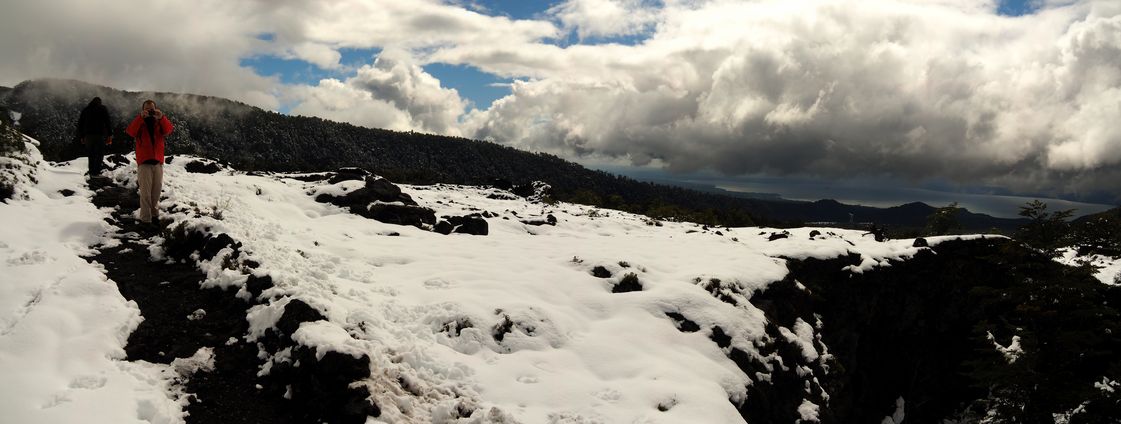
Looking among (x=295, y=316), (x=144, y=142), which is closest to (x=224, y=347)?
(x=295, y=316)

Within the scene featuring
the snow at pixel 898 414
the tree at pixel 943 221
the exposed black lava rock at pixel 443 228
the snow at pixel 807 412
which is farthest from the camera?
the tree at pixel 943 221

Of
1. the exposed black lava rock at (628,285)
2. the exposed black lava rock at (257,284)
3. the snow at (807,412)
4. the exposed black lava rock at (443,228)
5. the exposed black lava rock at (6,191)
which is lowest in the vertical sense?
the snow at (807,412)

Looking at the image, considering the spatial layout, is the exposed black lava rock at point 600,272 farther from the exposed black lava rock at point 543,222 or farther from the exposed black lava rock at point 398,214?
the exposed black lava rock at point 543,222

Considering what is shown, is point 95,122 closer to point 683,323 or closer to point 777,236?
point 683,323

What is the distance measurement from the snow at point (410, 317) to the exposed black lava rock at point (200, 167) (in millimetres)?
5160

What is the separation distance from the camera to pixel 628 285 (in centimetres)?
1558

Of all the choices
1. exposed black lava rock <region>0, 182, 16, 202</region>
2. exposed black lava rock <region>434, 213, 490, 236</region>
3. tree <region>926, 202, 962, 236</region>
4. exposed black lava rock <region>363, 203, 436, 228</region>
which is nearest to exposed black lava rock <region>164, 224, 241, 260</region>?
exposed black lava rock <region>0, 182, 16, 202</region>

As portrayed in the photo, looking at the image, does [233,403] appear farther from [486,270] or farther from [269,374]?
[486,270]

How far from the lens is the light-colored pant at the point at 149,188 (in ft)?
41.8

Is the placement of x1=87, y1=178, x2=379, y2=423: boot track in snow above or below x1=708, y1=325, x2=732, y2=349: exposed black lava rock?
above

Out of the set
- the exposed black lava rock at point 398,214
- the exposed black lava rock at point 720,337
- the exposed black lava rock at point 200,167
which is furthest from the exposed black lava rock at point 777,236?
the exposed black lava rock at point 200,167

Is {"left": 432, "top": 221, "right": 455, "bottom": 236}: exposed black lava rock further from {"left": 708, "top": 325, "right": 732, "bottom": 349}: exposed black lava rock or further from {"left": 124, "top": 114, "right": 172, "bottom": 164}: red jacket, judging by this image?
{"left": 708, "top": 325, "right": 732, "bottom": 349}: exposed black lava rock

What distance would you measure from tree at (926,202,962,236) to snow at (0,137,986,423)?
61.5 meters

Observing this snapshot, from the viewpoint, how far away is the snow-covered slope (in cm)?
741
